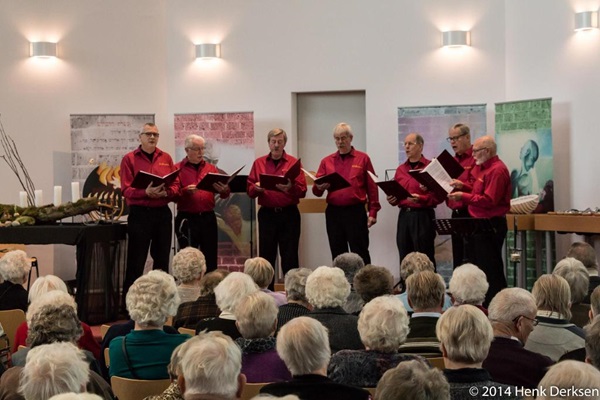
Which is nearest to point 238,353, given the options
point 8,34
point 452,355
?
point 452,355

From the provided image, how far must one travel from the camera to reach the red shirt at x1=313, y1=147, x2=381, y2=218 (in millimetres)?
8258

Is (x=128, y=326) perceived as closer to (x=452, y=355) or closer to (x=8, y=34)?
(x=452, y=355)

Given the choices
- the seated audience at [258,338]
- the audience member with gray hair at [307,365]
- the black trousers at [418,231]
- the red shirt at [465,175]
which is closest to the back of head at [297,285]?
the seated audience at [258,338]

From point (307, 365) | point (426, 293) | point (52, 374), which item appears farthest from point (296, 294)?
point (52, 374)

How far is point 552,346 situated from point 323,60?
241 inches

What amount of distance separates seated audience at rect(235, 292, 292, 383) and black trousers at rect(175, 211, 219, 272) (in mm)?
4529

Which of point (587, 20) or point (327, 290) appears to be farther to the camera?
point (587, 20)

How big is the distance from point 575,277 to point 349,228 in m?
3.56

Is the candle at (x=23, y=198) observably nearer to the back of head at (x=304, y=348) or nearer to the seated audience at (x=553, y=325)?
the seated audience at (x=553, y=325)

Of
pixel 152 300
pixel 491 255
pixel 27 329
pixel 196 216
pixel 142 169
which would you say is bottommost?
pixel 27 329

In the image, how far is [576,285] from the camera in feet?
16.0

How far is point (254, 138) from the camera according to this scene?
32.0 ft

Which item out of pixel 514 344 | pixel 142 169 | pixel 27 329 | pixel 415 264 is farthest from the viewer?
pixel 142 169

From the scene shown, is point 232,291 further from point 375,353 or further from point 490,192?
point 490,192
